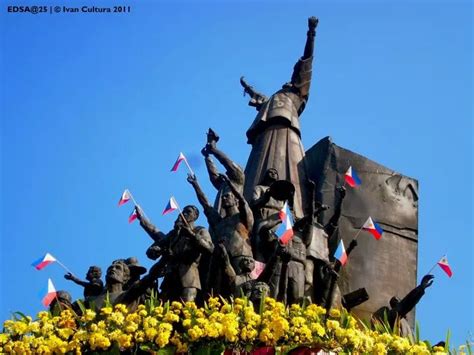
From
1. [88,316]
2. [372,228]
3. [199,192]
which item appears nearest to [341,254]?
[372,228]

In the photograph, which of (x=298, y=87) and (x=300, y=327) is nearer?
(x=300, y=327)

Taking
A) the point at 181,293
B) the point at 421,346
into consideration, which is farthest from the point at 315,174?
the point at 421,346

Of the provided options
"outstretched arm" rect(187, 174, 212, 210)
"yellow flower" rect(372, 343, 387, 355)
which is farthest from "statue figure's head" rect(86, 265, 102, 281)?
"yellow flower" rect(372, 343, 387, 355)

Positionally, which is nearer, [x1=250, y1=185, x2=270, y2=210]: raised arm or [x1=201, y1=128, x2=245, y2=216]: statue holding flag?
[x1=250, y1=185, x2=270, y2=210]: raised arm

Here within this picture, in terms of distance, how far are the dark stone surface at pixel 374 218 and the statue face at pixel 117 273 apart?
14.3 feet

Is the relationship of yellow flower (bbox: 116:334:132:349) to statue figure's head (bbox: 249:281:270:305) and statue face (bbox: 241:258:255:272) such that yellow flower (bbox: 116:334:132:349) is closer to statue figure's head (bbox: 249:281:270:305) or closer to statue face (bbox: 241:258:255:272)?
statue figure's head (bbox: 249:281:270:305)

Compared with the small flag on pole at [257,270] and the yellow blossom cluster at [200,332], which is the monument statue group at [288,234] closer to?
the small flag on pole at [257,270]

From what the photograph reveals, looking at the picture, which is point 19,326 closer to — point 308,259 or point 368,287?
point 308,259

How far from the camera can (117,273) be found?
1315 centimetres

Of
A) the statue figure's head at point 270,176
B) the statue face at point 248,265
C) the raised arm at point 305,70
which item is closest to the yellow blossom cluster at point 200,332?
the statue face at point 248,265

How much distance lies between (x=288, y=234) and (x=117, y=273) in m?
2.65

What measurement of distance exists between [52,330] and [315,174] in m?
8.25

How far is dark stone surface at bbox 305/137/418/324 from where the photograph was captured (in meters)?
16.2

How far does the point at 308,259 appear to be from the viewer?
1540cm
